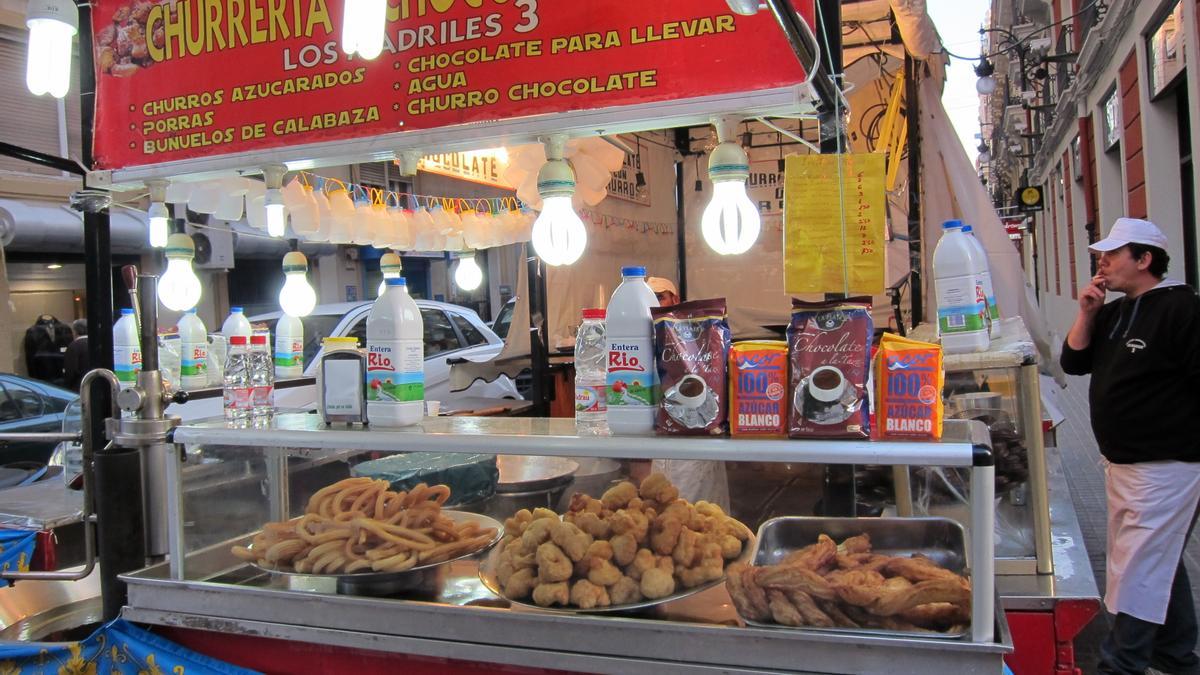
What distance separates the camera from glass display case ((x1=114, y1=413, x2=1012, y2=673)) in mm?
1895

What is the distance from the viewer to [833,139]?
2672 millimetres

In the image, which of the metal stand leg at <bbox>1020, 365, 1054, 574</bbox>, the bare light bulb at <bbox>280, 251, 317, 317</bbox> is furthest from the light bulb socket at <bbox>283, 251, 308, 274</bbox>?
the metal stand leg at <bbox>1020, 365, 1054, 574</bbox>

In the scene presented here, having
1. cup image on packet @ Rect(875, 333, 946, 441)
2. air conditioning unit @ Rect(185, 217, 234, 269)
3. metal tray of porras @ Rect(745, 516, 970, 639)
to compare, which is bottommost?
metal tray of porras @ Rect(745, 516, 970, 639)

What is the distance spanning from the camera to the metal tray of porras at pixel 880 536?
7.80 feet

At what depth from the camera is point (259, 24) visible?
3213 millimetres

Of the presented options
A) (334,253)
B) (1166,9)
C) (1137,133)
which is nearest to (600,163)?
(1166,9)

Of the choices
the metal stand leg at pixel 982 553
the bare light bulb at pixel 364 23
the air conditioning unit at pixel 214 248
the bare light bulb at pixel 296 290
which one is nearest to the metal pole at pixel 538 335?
the bare light bulb at pixel 296 290

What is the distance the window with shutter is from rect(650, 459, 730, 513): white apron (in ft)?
44.5

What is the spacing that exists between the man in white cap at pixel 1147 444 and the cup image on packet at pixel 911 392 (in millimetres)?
2430

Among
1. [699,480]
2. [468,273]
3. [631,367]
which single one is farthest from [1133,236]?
[468,273]

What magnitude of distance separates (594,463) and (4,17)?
1472cm

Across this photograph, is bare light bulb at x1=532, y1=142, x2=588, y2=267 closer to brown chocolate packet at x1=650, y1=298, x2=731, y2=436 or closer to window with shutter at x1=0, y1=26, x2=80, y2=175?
brown chocolate packet at x1=650, y1=298, x2=731, y2=436

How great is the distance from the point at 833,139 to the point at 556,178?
99 centimetres

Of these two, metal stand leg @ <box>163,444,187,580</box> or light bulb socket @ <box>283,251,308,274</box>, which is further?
light bulb socket @ <box>283,251,308,274</box>
